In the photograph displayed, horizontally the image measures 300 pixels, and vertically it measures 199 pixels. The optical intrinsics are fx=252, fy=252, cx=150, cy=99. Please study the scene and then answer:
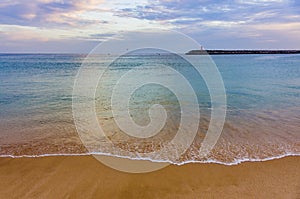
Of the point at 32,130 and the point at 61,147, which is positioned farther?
the point at 32,130

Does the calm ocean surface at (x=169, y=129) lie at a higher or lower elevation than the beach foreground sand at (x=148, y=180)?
higher

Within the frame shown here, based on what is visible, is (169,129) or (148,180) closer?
(148,180)

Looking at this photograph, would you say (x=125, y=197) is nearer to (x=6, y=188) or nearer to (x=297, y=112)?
(x=6, y=188)

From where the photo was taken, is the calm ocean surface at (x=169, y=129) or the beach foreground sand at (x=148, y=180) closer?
the beach foreground sand at (x=148, y=180)

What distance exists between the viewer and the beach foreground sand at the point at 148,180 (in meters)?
4.45

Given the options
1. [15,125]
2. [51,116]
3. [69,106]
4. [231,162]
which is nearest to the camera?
[231,162]

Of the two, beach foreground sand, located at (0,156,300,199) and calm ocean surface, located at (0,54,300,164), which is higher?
calm ocean surface, located at (0,54,300,164)

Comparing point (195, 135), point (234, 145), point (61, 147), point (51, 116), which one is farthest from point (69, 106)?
point (234, 145)

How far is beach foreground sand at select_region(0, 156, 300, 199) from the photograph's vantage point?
175 inches

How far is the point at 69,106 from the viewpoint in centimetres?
1165

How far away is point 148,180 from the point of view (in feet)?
16.1

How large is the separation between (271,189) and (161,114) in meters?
5.87

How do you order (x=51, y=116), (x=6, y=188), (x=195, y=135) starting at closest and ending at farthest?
(x=6, y=188), (x=195, y=135), (x=51, y=116)

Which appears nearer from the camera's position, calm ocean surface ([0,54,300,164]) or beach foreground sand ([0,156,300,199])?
beach foreground sand ([0,156,300,199])
